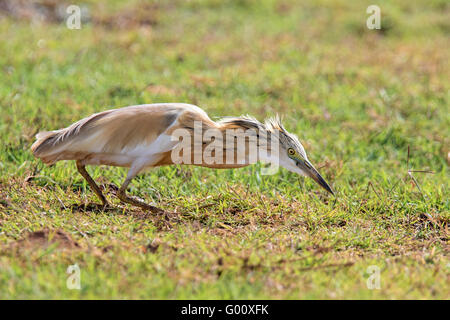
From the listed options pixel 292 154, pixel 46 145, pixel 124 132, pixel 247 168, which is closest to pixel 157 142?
pixel 124 132

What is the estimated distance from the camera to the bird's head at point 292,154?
15.0 feet

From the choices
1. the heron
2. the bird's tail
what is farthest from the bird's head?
the bird's tail

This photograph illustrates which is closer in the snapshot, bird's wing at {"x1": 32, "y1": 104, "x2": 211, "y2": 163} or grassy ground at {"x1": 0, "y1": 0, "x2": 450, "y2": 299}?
grassy ground at {"x1": 0, "y1": 0, "x2": 450, "y2": 299}

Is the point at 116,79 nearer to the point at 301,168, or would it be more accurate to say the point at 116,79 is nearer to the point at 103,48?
the point at 103,48

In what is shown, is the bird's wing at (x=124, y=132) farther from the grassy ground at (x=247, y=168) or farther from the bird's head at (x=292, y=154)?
the bird's head at (x=292, y=154)

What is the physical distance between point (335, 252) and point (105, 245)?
137cm

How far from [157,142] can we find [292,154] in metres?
0.91

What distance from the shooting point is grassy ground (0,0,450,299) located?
363 cm

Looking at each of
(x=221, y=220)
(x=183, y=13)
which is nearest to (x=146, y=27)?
(x=183, y=13)

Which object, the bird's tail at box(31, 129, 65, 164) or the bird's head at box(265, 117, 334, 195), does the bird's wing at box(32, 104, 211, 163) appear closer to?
the bird's tail at box(31, 129, 65, 164)

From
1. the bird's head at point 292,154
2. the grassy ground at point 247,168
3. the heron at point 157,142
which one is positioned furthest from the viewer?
the bird's head at point 292,154

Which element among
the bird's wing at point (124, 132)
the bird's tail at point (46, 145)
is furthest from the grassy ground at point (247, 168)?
the bird's wing at point (124, 132)

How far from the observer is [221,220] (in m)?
4.58

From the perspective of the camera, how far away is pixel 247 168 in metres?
5.61
